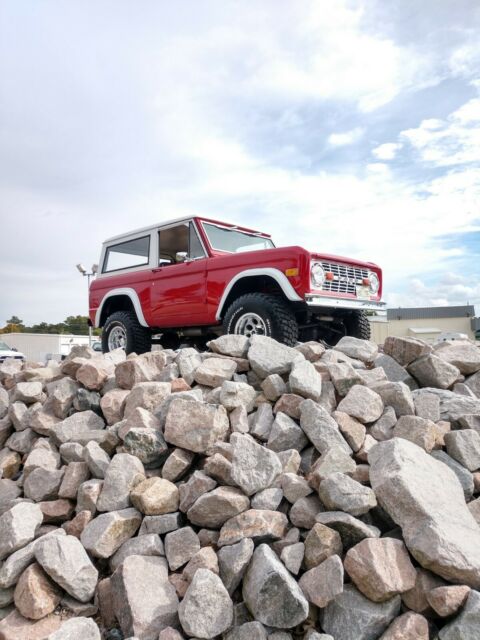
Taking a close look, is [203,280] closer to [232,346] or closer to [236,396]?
[232,346]

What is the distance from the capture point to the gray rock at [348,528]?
7.73 ft

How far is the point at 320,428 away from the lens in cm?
300

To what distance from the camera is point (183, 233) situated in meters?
6.82

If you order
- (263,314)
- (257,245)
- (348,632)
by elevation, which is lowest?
(348,632)

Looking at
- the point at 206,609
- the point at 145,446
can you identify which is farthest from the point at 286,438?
the point at 206,609

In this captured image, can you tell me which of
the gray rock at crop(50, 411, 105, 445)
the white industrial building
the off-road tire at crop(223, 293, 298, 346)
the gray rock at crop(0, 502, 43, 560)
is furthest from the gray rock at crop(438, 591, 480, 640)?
the white industrial building

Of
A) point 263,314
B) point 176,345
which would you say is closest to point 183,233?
point 176,345

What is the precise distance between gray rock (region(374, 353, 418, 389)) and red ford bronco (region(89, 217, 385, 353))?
3.93 feet

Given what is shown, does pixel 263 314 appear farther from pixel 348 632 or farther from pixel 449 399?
pixel 348 632

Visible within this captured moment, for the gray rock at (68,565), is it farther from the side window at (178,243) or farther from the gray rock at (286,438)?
the side window at (178,243)

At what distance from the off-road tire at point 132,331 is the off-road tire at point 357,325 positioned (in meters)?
2.86

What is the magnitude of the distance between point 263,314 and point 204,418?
2331 millimetres

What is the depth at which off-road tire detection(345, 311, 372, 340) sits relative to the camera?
6262 mm

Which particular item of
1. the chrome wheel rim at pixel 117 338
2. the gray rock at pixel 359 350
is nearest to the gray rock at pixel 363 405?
the gray rock at pixel 359 350
